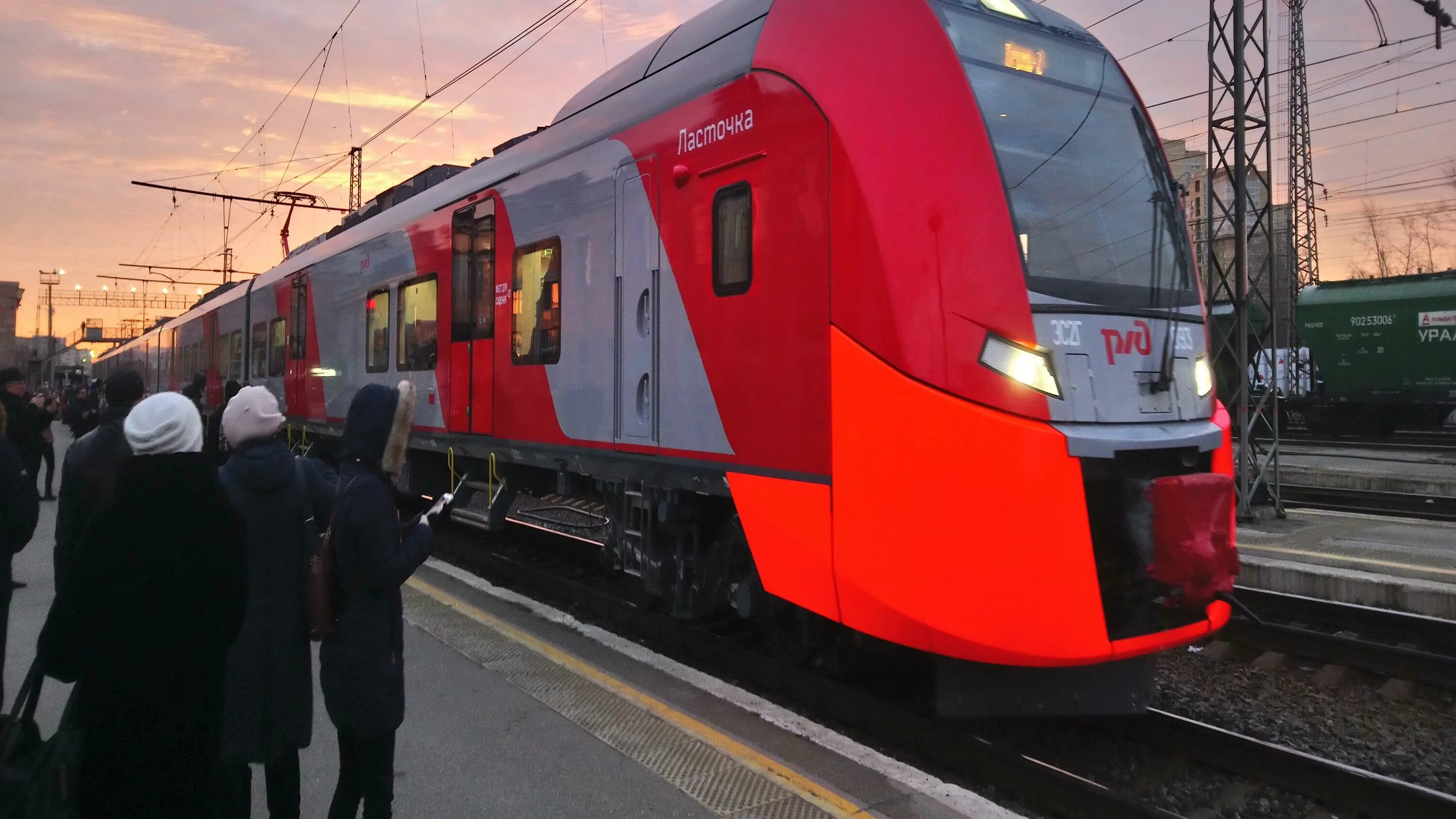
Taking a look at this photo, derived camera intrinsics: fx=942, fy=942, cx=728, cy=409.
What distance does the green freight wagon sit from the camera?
20.4 meters

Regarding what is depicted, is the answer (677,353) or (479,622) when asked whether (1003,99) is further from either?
(479,622)

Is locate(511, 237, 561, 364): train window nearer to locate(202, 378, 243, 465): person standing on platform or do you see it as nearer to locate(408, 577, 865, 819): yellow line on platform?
locate(408, 577, 865, 819): yellow line on platform

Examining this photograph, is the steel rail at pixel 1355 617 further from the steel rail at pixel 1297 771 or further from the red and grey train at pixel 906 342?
the red and grey train at pixel 906 342

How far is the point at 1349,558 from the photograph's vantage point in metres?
8.13

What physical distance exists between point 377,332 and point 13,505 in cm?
609

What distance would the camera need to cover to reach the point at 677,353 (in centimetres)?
538

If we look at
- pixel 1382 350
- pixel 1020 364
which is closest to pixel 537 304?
pixel 1020 364

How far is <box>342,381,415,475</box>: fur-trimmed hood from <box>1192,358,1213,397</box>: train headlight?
3625 mm

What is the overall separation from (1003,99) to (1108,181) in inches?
28.7

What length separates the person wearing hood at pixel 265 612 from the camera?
2.94 m

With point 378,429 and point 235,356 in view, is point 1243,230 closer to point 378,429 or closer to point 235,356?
point 378,429

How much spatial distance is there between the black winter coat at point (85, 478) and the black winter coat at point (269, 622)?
1.88 meters

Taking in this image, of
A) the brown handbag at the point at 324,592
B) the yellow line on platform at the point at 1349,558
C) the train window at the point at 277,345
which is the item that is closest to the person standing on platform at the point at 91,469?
the brown handbag at the point at 324,592

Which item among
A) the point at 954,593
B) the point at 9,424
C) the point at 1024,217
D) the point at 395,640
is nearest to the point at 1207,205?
the point at 1024,217
